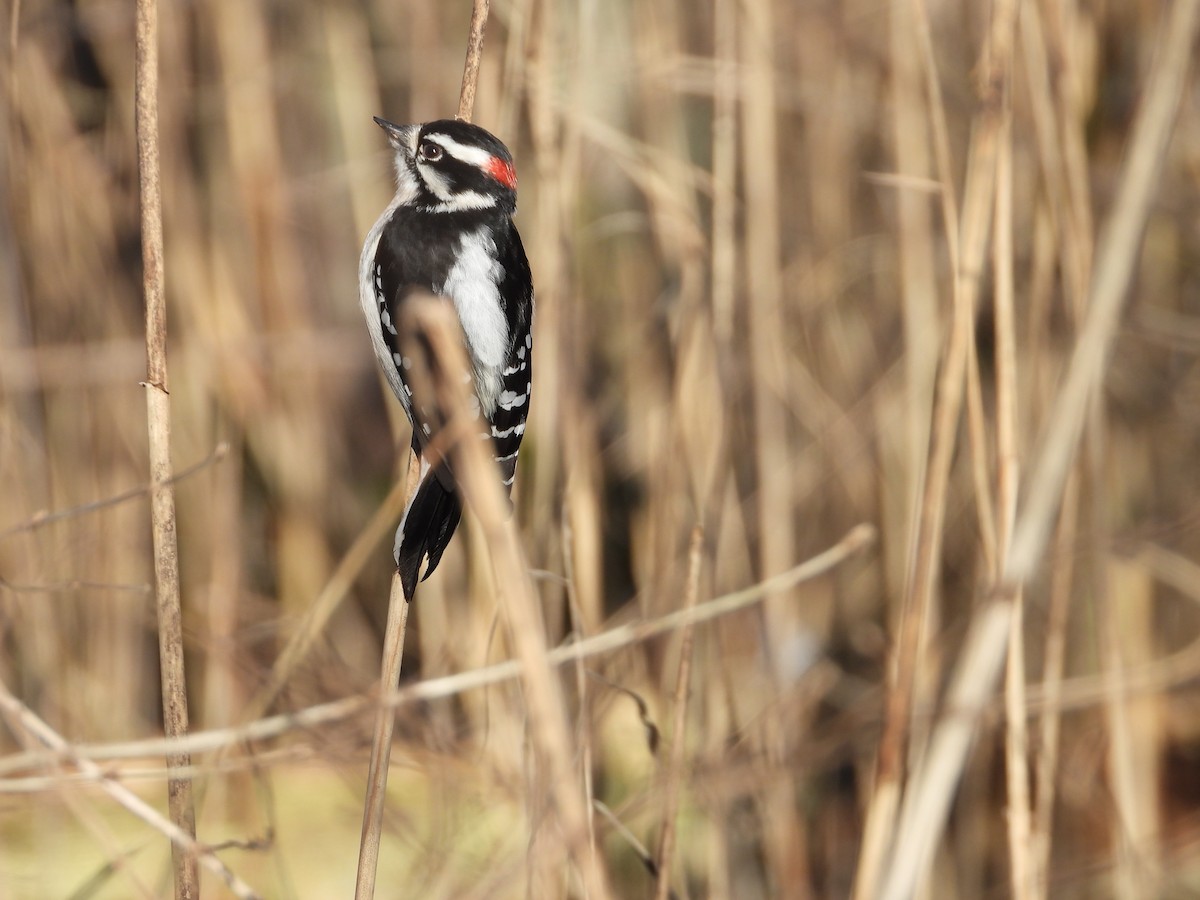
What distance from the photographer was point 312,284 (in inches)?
155

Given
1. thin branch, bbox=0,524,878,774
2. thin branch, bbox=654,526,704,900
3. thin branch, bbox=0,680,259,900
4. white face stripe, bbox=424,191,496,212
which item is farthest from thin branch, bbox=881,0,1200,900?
white face stripe, bbox=424,191,496,212

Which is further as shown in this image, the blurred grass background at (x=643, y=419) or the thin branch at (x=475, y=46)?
the blurred grass background at (x=643, y=419)

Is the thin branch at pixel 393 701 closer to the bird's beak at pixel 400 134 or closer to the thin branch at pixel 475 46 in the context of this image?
the thin branch at pixel 475 46

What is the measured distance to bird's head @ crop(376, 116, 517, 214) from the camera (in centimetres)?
222

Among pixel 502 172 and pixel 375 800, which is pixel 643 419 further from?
pixel 375 800

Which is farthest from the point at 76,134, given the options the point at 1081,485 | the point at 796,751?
the point at 1081,485

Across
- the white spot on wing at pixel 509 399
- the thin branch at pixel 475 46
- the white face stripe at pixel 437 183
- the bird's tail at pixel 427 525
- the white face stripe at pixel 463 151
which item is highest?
the thin branch at pixel 475 46

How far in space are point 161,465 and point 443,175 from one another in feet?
3.28

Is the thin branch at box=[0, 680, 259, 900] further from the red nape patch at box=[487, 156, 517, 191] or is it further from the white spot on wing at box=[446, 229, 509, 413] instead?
the red nape patch at box=[487, 156, 517, 191]

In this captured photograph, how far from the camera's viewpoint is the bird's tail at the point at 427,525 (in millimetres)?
1854

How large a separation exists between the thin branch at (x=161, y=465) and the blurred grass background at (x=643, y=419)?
0.56 meters

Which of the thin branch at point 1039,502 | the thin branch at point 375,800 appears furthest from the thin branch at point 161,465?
the thin branch at point 1039,502

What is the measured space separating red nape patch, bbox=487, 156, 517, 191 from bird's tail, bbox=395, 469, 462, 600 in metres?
0.60

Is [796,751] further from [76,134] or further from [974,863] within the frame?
[76,134]
